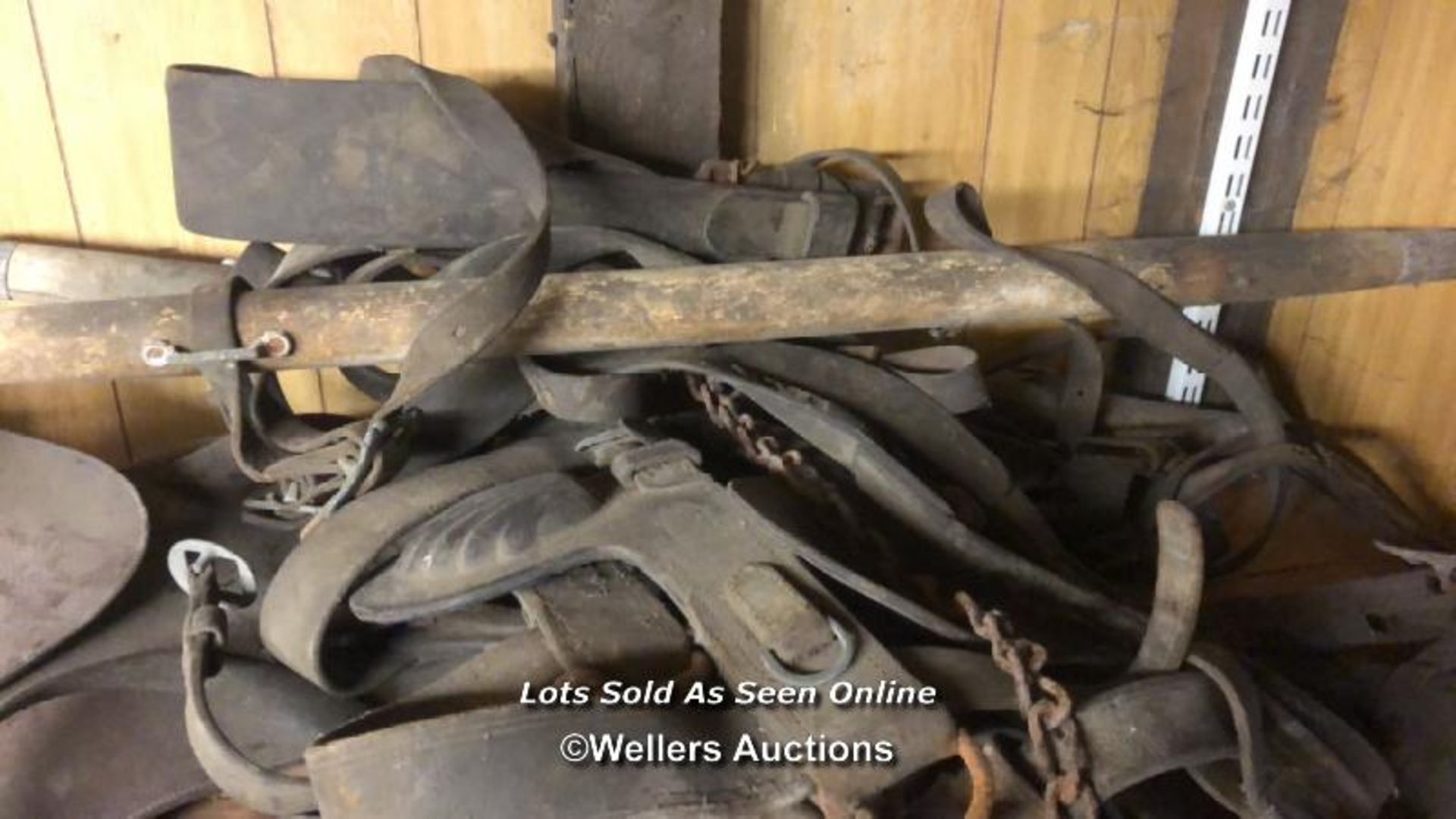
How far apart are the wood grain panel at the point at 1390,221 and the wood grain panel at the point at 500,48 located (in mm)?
785

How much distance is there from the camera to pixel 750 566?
0.67 metres

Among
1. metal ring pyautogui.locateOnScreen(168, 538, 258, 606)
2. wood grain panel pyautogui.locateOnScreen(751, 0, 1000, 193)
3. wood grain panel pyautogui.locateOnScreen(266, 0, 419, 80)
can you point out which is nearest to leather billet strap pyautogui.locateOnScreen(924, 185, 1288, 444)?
wood grain panel pyautogui.locateOnScreen(751, 0, 1000, 193)

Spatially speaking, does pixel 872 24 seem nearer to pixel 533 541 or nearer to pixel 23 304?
pixel 533 541

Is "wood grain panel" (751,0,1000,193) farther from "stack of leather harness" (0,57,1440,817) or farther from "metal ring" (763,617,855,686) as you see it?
"metal ring" (763,617,855,686)

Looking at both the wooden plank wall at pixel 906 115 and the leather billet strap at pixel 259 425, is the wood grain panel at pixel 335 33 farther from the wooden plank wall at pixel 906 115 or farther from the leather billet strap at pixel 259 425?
the leather billet strap at pixel 259 425

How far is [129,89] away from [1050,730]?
34.4 inches

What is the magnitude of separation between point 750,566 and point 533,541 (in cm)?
14

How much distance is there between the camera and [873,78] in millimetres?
1064

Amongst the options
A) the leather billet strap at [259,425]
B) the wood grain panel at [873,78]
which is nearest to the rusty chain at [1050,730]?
the leather billet strap at [259,425]

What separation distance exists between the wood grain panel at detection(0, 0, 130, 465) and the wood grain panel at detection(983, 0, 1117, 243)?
0.85 meters

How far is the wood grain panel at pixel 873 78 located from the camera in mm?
1036

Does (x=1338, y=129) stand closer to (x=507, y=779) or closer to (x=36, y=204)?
(x=507, y=779)

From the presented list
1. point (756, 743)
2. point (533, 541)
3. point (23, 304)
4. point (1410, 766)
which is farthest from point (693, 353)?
point (1410, 766)

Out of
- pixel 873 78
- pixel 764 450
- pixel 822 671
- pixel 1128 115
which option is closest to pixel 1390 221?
pixel 1128 115
